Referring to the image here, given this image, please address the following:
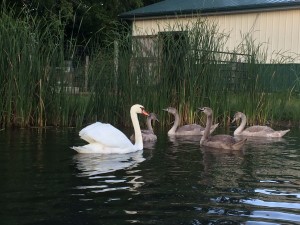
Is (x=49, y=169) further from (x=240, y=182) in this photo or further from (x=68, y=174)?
(x=240, y=182)

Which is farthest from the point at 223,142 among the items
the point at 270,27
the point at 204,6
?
the point at 204,6

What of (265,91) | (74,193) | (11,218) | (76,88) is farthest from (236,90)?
(11,218)

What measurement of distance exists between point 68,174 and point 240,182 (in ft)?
7.90

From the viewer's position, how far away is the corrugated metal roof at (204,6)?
25.8m

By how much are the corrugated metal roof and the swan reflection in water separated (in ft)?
50.6

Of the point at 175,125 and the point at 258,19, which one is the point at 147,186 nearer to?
the point at 175,125

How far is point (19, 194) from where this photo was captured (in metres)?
7.01

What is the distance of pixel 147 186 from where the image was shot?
7641 millimetres

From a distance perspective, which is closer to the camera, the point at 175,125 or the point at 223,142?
the point at 223,142

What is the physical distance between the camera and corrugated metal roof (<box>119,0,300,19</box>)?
25.8 meters

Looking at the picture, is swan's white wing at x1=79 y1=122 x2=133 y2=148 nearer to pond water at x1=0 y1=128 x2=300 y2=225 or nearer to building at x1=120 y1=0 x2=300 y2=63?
pond water at x1=0 y1=128 x2=300 y2=225

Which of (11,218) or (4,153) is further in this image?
(4,153)

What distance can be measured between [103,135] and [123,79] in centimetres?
492

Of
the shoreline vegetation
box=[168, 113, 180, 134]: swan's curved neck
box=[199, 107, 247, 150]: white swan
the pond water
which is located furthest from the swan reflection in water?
the shoreline vegetation
